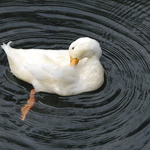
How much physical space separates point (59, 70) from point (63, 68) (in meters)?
0.06

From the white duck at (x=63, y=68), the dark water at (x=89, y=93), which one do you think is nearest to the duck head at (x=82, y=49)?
the white duck at (x=63, y=68)

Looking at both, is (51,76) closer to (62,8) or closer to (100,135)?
(100,135)

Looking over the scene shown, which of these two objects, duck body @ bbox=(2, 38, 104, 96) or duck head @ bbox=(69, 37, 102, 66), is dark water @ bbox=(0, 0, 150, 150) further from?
duck head @ bbox=(69, 37, 102, 66)

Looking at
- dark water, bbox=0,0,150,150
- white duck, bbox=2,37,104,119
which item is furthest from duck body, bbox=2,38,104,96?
dark water, bbox=0,0,150,150

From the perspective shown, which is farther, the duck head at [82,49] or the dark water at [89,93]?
the duck head at [82,49]

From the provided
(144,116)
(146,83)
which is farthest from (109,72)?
(144,116)

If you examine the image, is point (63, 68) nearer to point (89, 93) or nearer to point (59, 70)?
point (59, 70)

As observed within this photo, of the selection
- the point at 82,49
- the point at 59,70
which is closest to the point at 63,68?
the point at 59,70

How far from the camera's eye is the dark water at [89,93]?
5.19 meters

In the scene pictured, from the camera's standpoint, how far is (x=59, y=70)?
18.1 feet

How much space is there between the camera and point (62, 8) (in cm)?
743

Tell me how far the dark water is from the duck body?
0.16m

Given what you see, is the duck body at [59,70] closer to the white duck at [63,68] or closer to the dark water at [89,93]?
the white duck at [63,68]

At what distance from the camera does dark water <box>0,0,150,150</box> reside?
5191 mm
